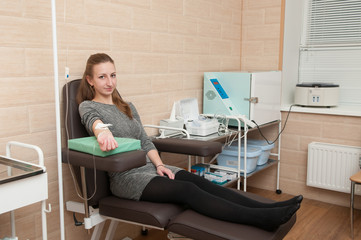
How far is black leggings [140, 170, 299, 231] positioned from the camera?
164 centimetres

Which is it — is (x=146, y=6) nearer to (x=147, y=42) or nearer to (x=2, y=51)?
(x=147, y=42)

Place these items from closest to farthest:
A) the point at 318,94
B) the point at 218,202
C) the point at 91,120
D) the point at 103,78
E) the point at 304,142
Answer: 1. the point at 218,202
2. the point at 91,120
3. the point at 103,78
4. the point at 318,94
5. the point at 304,142

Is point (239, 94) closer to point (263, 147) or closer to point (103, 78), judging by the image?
point (263, 147)

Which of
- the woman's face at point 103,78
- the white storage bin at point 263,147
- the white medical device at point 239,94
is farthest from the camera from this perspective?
the white storage bin at point 263,147

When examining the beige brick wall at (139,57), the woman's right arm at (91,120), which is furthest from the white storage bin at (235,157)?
the woman's right arm at (91,120)

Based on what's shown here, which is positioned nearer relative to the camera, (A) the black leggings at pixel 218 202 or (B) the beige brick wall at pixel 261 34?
(A) the black leggings at pixel 218 202

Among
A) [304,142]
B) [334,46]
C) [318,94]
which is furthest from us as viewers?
[334,46]

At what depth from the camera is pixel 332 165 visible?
323cm

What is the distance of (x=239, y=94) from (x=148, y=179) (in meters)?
1.36

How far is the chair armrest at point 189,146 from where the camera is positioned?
2.06m

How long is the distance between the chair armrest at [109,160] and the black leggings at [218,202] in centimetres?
29

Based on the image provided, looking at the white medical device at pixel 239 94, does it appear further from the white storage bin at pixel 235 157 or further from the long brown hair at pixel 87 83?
the long brown hair at pixel 87 83

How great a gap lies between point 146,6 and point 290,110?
1629 millimetres

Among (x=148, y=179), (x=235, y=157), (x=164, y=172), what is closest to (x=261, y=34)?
(x=235, y=157)
